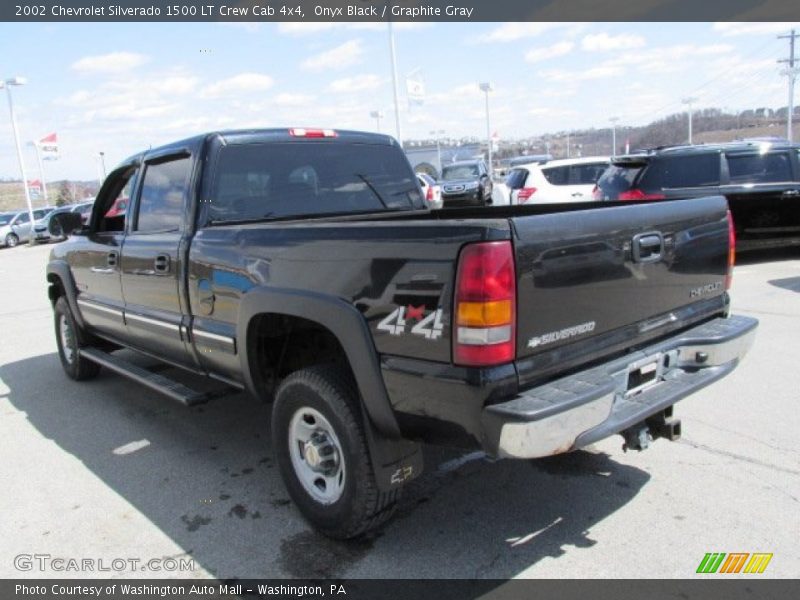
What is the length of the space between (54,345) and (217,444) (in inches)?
177

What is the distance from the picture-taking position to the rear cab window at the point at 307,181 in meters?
3.79

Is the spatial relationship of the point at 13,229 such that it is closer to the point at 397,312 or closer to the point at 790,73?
the point at 397,312

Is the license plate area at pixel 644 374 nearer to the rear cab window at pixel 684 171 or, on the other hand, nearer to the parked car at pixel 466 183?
the rear cab window at pixel 684 171

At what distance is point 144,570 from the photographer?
2.90 m

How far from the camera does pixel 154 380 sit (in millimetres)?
4195

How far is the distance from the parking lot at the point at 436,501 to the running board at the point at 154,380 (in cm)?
44

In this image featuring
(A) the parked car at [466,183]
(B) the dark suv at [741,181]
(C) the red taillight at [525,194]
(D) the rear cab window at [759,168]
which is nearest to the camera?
(B) the dark suv at [741,181]

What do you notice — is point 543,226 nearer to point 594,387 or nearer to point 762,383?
point 594,387

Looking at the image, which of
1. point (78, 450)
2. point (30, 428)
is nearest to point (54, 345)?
point (30, 428)

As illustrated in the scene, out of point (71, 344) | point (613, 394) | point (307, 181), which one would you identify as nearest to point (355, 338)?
point (613, 394)

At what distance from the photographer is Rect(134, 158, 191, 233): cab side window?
3.89 metres

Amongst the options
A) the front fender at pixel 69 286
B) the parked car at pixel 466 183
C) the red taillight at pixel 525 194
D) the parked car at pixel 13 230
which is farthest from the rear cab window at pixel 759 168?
the parked car at pixel 13 230

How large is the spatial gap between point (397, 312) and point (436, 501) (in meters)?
1.35

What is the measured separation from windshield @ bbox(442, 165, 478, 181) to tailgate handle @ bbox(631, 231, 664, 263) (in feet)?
66.2
